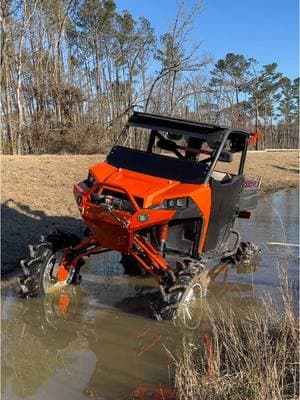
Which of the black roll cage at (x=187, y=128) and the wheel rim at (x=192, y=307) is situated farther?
the black roll cage at (x=187, y=128)

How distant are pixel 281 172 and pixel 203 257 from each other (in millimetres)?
20418

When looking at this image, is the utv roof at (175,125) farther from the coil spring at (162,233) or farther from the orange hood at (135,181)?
the coil spring at (162,233)

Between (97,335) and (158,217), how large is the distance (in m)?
1.44

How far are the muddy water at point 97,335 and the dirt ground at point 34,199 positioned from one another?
124 cm

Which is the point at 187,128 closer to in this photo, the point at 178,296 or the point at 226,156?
the point at 226,156

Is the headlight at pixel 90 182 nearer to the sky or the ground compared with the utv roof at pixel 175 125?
nearer to the ground

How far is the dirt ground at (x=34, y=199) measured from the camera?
29.4 feet

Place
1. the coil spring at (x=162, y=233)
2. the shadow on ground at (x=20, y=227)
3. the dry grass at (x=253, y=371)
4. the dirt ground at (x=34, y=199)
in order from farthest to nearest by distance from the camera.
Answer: the dirt ground at (x=34, y=199)
the shadow on ground at (x=20, y=227)
the coil spring at (x=162, y=233)
the dry grass at (x=253, y=371)

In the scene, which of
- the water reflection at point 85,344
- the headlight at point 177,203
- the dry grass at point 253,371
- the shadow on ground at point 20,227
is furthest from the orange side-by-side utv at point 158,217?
the dry grass at point 253,371

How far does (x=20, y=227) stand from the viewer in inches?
374

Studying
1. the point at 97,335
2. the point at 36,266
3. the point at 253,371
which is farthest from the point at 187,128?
the point at 253,371

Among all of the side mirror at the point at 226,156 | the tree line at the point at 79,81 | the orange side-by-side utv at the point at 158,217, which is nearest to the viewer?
the orange side-by-side utv at the point at 158,217

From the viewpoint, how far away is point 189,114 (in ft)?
155

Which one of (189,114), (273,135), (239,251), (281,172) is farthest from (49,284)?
(273,135)
